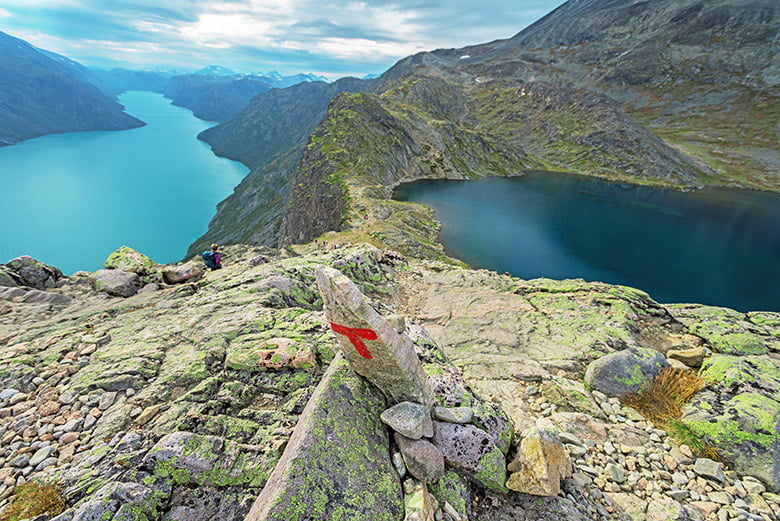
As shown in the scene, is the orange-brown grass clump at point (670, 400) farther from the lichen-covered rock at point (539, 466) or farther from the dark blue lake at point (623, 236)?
the dark blue lake at point (623, 236)

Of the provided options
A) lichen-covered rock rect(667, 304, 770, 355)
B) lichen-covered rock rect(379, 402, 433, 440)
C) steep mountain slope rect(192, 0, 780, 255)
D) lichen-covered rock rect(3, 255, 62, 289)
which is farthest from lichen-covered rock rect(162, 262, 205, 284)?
steep mountain slope rect(192, 0, 780, 255)

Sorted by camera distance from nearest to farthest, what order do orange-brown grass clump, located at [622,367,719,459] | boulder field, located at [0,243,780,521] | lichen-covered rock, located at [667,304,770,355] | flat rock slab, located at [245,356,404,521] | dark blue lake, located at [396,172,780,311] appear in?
flat rock slab, located at [245,356,404,521] → boulder field, located at [0,243,780,521] → orange-brown grass clump, located at [622,367,719,459] → lichen-covered rock, located at [667,304,770,355] → dark blue lake, located at [396,172,780,311]

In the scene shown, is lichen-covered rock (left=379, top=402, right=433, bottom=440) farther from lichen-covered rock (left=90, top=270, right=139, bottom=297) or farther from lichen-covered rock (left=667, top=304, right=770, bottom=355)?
lichen-covered rock (left=667, top=304, right=770, bottom=355)

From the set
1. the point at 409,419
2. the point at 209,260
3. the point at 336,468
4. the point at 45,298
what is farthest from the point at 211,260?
the point at 409,419

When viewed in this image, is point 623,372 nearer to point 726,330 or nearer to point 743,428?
point 743,428

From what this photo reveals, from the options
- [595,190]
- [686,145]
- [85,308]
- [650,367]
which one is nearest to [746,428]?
[650,367]

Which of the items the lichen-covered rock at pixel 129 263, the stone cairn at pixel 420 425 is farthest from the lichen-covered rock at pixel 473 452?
the lichen-covered rock at pixel 129 263

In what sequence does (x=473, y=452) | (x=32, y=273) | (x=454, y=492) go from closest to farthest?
(x=454, y=492) < (x=473, y=452) < (x=32, y=273)
